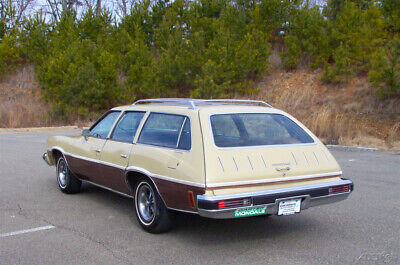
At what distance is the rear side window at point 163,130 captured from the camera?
5117 mm

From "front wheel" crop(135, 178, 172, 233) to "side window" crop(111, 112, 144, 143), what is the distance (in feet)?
2.39

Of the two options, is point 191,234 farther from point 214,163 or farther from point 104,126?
point 104,126

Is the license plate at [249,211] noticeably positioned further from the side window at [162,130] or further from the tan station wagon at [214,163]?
the side window at [162,130]

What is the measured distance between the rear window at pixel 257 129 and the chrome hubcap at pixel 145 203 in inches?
44.9

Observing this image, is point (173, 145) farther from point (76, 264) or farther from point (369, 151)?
point (369, 151)

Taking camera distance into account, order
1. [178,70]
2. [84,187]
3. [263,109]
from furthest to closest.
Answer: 1. [178,70]
2. [84,187]
3. [263,109]

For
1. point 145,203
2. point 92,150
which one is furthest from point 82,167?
point 145,203

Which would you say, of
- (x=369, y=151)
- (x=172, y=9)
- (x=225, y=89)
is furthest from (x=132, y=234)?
(x=172, y=9)

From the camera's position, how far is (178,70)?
2458cm

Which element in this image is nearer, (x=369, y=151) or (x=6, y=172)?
(x=6, y=172)

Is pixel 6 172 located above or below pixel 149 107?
below

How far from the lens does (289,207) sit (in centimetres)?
478

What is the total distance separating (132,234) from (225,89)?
17807mm

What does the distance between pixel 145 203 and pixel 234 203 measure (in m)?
1.41
